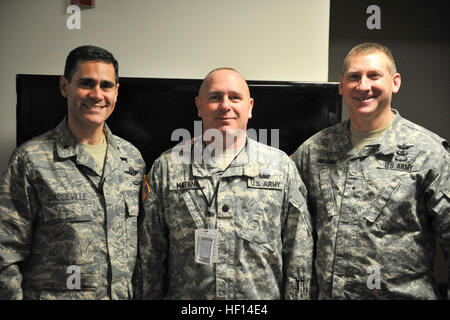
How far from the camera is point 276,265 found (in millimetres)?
2068

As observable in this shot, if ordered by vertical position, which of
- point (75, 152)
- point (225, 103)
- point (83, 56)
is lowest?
point (75, 152)

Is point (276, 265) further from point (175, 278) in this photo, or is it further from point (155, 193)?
point (155, 193)

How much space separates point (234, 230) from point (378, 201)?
2.59 ft

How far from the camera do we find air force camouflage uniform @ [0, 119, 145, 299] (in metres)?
1.94

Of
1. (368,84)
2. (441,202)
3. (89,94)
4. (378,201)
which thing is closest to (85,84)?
(89,94)

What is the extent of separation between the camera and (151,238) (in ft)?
6.88

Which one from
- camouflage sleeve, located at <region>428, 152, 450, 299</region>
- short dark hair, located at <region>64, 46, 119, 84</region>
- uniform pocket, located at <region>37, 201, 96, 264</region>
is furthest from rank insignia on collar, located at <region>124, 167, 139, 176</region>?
camouflage sleeve, located at <region>428, 152, 450, 299</region>

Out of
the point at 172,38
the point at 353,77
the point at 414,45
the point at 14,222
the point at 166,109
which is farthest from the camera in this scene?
the point at 414,45

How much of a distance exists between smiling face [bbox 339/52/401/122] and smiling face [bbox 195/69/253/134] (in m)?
0.60

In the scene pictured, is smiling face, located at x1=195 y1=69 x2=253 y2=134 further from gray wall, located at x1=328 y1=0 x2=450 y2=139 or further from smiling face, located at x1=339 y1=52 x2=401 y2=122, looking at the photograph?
gray wall, located at x1=328 y1=0 x2=450 y2=139

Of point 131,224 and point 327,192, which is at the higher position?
point 327,192

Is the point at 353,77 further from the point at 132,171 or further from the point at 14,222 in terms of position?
the point at 14,222

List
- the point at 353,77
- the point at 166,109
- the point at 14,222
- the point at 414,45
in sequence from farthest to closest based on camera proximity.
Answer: the point at 414,45 → the point at 166,109 → the point at 353,77 → the point at 14,222

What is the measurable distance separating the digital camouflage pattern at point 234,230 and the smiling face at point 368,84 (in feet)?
1.70
